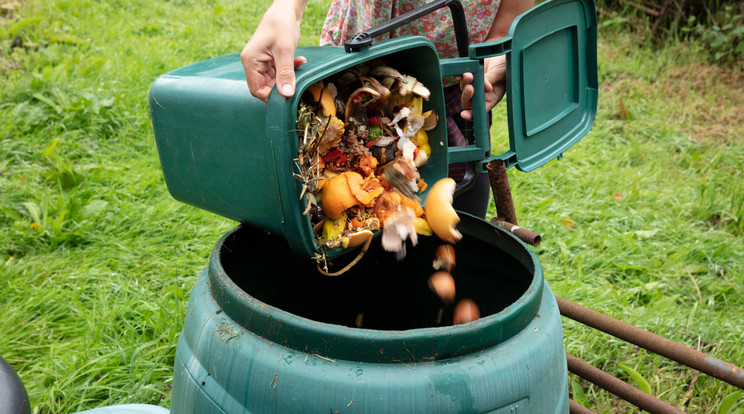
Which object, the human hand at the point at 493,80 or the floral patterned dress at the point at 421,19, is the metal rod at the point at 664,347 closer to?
the human hand at the point at 493,80

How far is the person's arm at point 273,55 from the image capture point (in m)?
1.02

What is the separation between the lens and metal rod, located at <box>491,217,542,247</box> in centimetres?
145

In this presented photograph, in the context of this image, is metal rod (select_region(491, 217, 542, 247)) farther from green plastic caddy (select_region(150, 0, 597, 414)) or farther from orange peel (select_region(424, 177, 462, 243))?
orange peel (select_region(424, 177, 462, 243))

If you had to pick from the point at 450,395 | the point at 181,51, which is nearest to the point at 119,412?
the point at 450,395

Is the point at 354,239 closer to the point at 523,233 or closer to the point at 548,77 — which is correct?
the point at 523,233

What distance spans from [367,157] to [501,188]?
47 cm

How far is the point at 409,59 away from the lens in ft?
4.55

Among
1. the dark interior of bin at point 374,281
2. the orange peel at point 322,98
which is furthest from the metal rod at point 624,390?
the orange peel at point 322,98

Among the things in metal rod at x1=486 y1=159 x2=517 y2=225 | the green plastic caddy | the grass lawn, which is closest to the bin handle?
the green plastic caddy

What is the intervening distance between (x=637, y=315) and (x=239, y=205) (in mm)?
1790

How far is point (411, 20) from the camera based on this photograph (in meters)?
1.29

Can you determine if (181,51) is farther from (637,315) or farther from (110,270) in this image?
(637,315)

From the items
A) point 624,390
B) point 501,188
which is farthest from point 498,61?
point 624,390

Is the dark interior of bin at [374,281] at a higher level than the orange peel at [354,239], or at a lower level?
lower
